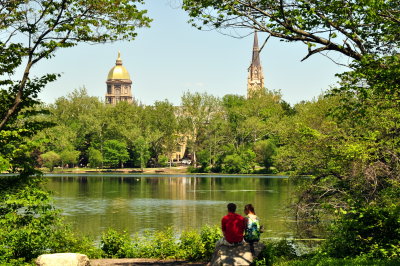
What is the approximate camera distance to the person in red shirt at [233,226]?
11781 millimetres

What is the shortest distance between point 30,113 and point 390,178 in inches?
495

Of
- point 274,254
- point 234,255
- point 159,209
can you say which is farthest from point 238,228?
point 159,209

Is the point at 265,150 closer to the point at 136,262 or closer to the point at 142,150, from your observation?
the point at 142,150

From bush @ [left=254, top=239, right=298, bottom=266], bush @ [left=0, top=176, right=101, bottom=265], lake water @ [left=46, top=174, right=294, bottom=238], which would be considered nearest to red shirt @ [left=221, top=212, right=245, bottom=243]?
bush @ [left=254, top=239, right=298, bottom=266]

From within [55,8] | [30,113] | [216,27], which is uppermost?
[55,8]

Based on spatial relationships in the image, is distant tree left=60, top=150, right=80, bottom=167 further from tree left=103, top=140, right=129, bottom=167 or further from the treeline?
tree left=103, top=140, right=129, bottom=167

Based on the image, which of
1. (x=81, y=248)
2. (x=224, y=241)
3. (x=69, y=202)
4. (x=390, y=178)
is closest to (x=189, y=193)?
(x=69, y=202)

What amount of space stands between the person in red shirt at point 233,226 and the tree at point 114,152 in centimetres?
9070

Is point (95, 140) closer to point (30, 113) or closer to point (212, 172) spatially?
point (212, 172)

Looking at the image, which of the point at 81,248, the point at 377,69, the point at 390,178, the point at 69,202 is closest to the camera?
the point at 377,69

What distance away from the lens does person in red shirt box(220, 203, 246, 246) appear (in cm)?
1178

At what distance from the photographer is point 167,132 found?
108 m

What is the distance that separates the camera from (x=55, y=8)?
1468 centimetres

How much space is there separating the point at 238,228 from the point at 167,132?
3785 inches
